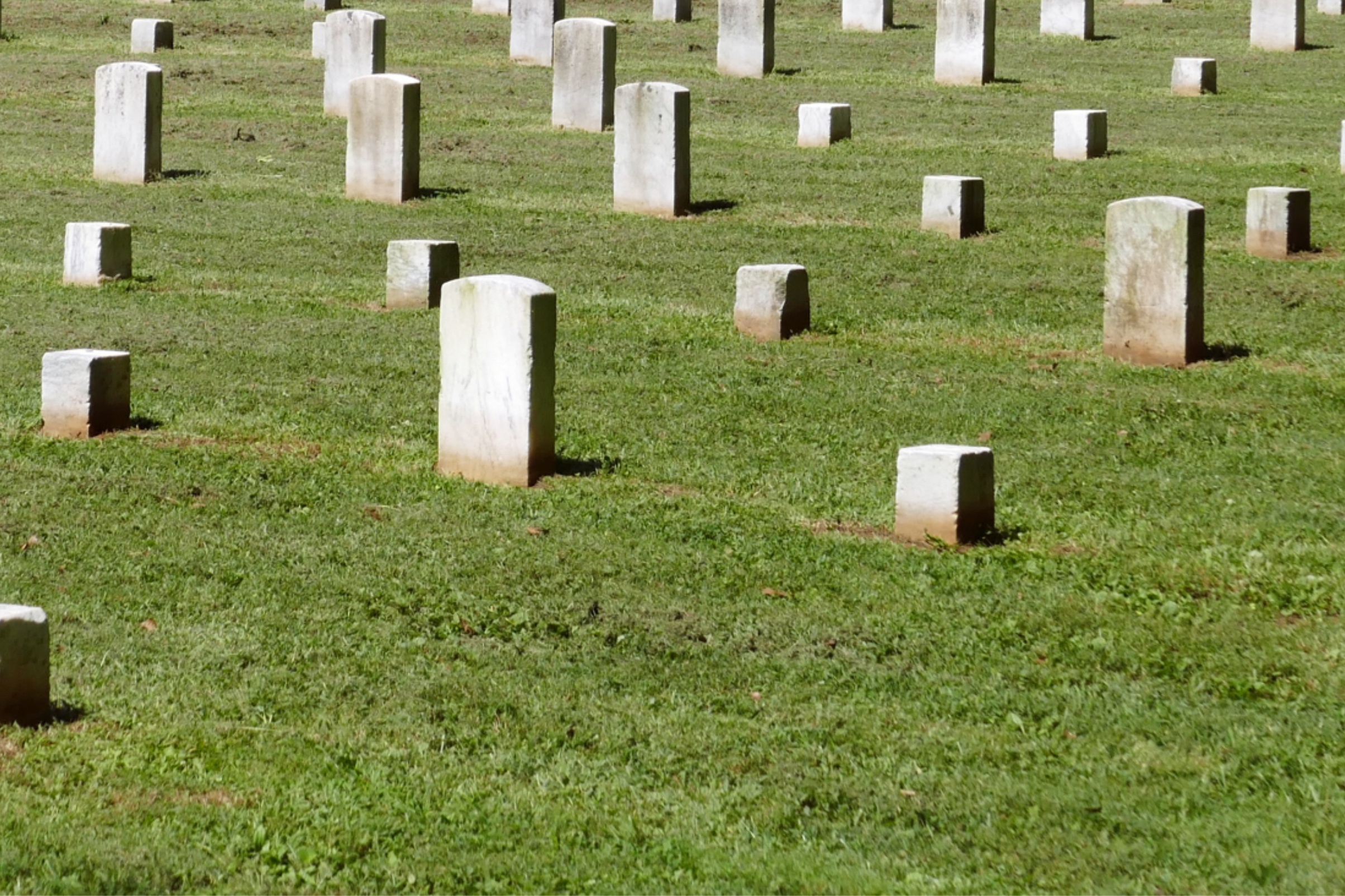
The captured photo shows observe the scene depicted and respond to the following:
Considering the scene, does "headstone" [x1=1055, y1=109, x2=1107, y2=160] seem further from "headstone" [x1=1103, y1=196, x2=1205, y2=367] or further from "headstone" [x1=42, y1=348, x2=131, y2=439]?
"headstone" [x1=42, y1=348, x2=131, y2=439]

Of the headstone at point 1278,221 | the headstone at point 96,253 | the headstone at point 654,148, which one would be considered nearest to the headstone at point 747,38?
the headstone at point 654,148

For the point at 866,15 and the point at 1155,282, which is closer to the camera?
the point at 1155,282

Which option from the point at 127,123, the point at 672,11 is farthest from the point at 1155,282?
the point at 672,11

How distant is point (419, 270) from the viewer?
1623cm

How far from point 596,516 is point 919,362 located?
5024 mm

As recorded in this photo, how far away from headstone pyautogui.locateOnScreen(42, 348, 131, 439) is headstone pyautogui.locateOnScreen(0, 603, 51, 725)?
504 centimetres

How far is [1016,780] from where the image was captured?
6910 mm

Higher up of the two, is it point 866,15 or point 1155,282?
point 866,15

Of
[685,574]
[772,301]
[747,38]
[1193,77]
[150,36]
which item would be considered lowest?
[685,574]

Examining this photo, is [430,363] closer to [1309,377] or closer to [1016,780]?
[1309,377]

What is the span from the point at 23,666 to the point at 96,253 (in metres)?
10.8

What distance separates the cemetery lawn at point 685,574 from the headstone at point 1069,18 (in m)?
11.8

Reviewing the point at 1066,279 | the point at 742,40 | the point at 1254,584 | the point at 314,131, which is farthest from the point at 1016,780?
the point at 742,40

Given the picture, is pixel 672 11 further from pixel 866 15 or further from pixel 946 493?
pixel 946 493
